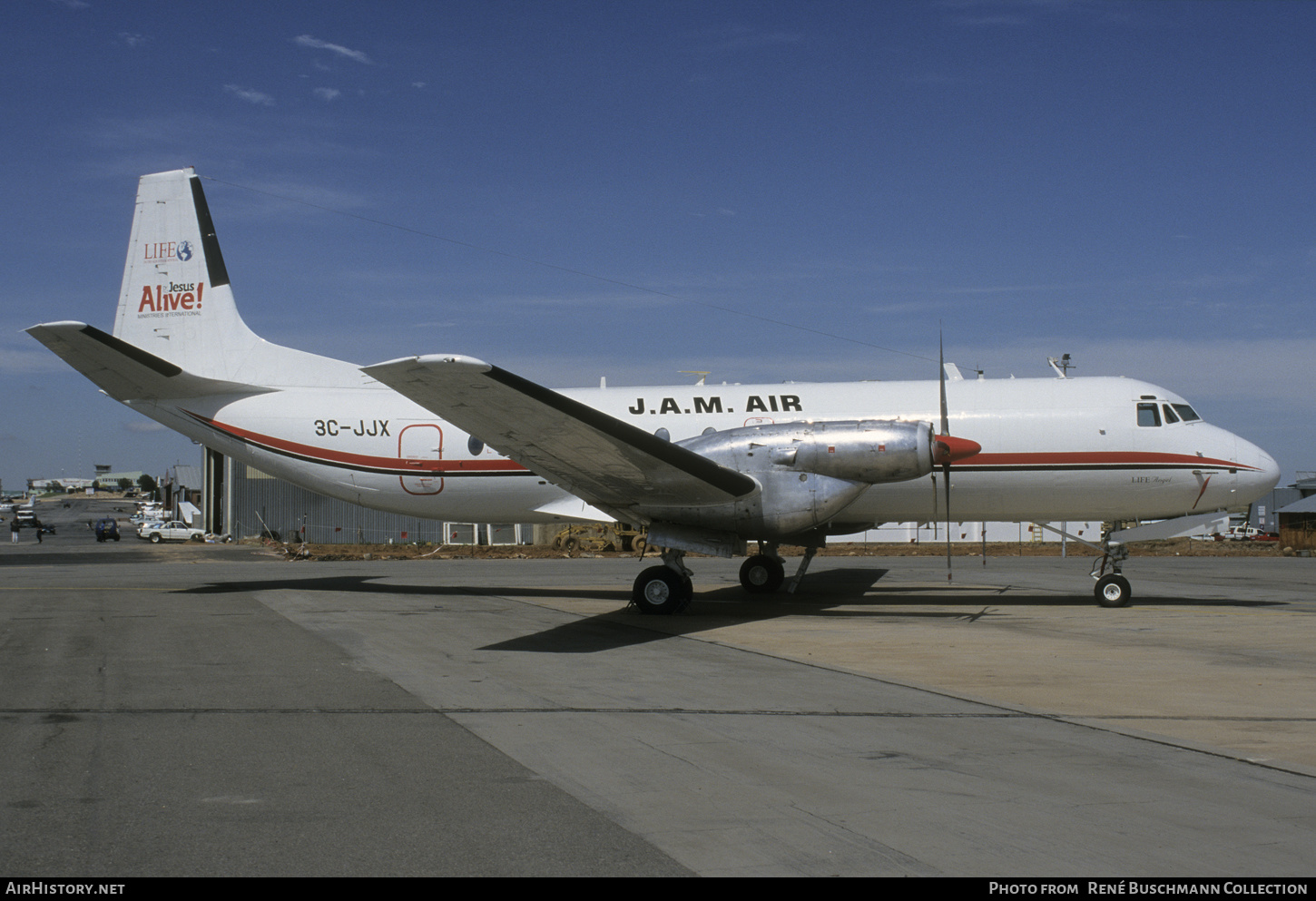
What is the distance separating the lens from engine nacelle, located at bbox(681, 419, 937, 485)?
13.9 m

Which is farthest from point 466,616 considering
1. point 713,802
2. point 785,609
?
point 713,802

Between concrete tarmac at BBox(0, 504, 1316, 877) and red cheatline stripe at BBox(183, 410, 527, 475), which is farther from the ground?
red cheatline stripe at BBox(183, 410, 527, 475)

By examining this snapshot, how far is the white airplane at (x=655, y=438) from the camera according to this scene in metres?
13.5

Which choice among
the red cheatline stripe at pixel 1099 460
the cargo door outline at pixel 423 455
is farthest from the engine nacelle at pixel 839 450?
the cargo door outline at pixel 423 455

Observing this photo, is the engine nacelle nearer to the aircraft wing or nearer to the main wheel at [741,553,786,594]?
the aircraft wing

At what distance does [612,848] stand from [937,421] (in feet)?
42.3

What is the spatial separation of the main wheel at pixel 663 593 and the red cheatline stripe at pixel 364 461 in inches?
144

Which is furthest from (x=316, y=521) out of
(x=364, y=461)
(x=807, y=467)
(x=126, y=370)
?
(x=807, y=467)

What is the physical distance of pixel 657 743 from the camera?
6.59 metres

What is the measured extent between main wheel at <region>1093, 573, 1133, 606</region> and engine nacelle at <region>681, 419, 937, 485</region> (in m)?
3.86

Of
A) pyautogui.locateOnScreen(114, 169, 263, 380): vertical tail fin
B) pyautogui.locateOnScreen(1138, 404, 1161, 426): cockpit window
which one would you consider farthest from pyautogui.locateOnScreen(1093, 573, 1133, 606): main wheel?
pyautogui.locateOnScreen(114, 169, 263, 380): vertical tail fin

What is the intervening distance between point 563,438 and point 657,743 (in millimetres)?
6675

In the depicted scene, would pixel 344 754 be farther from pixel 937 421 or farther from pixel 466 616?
pixel 937 421

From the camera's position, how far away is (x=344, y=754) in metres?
6.22
